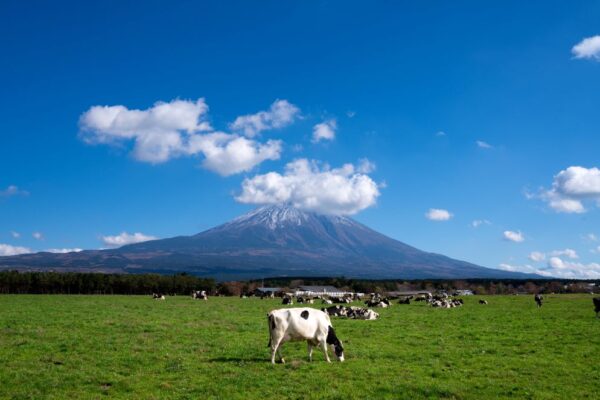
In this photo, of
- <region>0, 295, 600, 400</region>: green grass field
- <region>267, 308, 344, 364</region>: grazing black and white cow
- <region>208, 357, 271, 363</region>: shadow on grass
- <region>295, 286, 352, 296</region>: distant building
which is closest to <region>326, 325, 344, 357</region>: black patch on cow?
<region>267, 308, 344, 364</region>: grazing black and white cow

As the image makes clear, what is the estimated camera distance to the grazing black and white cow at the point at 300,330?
13383 mm

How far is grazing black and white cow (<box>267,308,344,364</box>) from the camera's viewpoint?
43.9 feet

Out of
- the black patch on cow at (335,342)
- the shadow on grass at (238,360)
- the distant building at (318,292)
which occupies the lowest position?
the distant building at (318,292)

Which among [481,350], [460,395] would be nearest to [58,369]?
[460,395]

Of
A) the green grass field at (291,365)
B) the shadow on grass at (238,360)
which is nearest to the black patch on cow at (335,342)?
the green grass field at (291,365)

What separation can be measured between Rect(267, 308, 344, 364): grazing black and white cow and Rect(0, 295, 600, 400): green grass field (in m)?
0.47

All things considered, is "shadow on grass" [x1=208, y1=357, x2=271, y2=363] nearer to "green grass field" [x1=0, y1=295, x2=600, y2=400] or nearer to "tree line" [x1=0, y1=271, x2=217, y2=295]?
"green grass field" [x1=0, y1=295, x2=600, y2=400]

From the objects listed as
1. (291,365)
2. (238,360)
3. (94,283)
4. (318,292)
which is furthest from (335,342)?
(94,283)

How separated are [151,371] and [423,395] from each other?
6.74 meters

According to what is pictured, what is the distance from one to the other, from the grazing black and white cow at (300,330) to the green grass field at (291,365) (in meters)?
0.47

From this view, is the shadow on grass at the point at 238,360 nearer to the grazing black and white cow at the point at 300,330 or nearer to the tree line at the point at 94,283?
the grazing black and white cow at the point at 300,330

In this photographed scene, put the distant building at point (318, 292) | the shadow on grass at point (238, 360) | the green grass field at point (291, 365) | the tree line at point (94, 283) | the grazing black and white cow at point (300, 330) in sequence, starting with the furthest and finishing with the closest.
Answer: the tree line at point (94, 283), the distant building at point (318, 292), the grazing black and white cow at point (300, 330), the shadow on grass at point (238, 360), the green grass field at point (291, 365)

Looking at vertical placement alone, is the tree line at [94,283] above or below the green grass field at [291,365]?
below

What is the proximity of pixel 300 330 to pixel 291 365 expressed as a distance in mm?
1048
